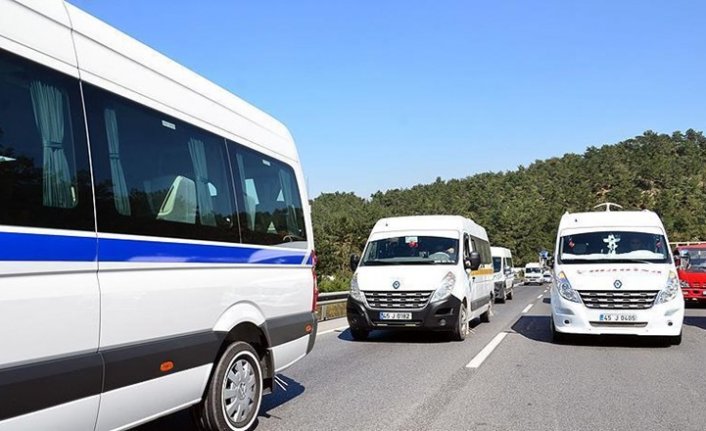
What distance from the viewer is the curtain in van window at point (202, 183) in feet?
15.3

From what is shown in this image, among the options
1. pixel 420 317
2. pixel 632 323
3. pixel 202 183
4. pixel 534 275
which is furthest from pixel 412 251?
pixel 534 275

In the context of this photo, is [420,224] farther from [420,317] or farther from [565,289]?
[565,289]

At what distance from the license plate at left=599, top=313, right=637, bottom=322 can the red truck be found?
1183 centimetres

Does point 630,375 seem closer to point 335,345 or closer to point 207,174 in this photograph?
point 335,345

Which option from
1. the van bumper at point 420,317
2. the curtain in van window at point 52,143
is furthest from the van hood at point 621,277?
the curtain in van window at point 52,143

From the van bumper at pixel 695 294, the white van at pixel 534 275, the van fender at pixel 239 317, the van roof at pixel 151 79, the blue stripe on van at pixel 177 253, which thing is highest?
the van roof at pixel 151 79

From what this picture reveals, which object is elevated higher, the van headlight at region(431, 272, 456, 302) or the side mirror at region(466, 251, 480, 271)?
the side mirror at region(466, 251, 480, 271)

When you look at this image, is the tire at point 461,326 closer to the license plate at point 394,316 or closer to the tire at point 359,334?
the license plate at point 394,316

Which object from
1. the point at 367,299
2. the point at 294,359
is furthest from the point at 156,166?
the point at 367,299

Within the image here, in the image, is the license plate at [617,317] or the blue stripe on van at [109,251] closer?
the blue stripe on van at [109,251]

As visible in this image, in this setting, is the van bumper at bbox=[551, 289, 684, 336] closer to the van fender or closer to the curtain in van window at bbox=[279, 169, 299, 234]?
the curtain in van window at bbox=[279, 169, 299, 234]

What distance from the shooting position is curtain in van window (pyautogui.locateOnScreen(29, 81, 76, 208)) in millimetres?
3283

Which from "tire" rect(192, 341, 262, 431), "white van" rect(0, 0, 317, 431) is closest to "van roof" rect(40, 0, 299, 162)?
"white van" rect(0, 0, 317, 431)

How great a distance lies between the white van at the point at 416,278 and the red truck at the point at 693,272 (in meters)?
Result: 11.9
